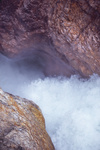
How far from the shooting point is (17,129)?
4.57ft

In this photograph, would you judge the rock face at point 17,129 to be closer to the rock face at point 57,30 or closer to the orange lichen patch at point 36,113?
the orange lichen patch at point 36,113

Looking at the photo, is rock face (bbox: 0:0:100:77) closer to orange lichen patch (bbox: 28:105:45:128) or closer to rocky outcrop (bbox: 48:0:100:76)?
rocky outcrop (bbox: 48:0:100:76)

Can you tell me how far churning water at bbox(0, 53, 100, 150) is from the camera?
210cm

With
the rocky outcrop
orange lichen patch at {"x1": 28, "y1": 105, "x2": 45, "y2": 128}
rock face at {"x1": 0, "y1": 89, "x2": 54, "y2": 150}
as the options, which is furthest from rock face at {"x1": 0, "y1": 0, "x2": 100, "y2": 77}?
rock face at {"x1": 0, "y1": 89, "x2": 54, "y2": 150}

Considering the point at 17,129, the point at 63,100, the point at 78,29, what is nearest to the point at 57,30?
the point at 78,29

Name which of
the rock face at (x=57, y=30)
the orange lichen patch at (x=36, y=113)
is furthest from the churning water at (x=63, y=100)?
the orange lichen patch at (x=36, y=113)

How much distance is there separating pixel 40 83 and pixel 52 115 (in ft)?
3.39

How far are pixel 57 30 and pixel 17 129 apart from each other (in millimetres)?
1837

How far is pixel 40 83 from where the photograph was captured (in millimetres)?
3352

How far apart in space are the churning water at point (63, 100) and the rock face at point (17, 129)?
2.32 ft

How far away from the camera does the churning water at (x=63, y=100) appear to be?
210 cm

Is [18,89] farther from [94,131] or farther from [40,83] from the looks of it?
[94,131]

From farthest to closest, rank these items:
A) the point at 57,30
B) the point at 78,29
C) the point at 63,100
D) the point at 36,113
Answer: the point at 63,100 < the point at 57,30 < the point at 78,29 < the point at 36,113

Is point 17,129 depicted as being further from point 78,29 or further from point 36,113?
point 78,29
